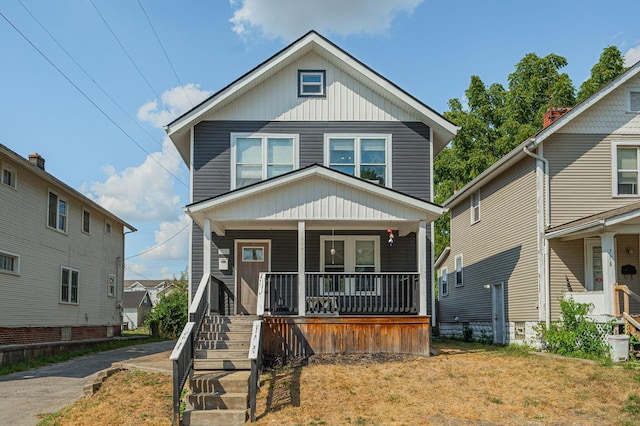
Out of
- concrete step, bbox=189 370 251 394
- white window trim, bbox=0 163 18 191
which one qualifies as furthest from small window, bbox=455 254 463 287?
white window trim, bbox=0 163 18 191

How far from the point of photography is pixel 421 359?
14.2 metres

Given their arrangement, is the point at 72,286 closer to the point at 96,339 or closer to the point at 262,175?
the point at 96,339

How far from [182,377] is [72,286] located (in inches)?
608

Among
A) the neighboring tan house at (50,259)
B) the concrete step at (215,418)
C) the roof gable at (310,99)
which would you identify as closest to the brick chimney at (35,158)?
the neighboring tan house at (50,259)

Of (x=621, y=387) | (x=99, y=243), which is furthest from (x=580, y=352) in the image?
(x=99, y=243)

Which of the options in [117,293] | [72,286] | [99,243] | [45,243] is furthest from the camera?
[117,293]

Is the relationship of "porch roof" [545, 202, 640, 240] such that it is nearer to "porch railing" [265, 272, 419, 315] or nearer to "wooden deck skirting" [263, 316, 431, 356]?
"porch railing" [265, 272, 419, 315]

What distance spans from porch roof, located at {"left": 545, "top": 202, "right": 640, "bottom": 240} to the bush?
1.84m

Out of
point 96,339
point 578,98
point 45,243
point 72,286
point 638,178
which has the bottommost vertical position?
point 96,339

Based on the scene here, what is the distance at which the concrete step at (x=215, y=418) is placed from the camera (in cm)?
1032

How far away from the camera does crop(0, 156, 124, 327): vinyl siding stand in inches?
760

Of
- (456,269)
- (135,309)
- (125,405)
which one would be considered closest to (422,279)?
(125,405)

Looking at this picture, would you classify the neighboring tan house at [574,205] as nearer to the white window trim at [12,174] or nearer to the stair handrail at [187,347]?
the stair handrail at [187,347]

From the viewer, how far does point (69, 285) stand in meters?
24.1
